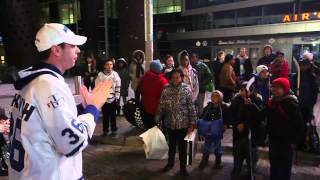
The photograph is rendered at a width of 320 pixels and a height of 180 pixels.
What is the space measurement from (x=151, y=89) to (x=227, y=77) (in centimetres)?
255

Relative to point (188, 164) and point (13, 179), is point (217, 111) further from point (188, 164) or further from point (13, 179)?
point (13, 179)

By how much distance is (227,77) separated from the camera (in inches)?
334

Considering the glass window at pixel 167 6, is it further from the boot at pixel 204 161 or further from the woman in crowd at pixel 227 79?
the boot at pixel 204 161

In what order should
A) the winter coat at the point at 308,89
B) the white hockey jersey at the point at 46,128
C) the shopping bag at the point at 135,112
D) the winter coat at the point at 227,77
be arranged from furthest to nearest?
the winter coat at the point at 227,77 → the shopping bag at the point at 135,112 → the winter coat at the point at 308,89 → the white hockey jersey at the point at 46,128

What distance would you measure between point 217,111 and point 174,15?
28.6 metres

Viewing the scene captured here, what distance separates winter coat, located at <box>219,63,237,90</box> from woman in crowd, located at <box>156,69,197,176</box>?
314 centimetres

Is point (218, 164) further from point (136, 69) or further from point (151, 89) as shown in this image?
point (136, 69)

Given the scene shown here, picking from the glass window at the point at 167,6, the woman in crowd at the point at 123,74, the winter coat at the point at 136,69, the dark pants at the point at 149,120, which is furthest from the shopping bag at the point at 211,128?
the glass window at the point at 167,6

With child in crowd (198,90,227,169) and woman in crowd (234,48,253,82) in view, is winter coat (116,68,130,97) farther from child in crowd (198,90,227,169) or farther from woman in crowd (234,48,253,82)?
child in crowd (198,90,227,169)

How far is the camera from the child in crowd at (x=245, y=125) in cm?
518

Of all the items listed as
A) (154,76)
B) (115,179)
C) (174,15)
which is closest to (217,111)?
(154,76)

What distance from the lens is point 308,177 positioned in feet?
17.7

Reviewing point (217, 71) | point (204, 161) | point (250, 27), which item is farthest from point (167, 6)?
point (204, 161)

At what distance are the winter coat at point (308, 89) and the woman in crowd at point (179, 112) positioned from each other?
2.21 m
